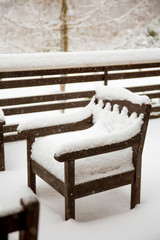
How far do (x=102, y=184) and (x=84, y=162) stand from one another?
0.82ft

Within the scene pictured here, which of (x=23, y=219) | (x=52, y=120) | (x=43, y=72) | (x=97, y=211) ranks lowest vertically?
(x=97, y=211)

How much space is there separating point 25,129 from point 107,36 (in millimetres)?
9129

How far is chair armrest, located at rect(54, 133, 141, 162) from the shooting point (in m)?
2.32

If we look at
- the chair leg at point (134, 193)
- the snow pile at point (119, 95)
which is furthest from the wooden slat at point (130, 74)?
the chair leg at point (134, 193)

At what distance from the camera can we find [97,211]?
9.35ft

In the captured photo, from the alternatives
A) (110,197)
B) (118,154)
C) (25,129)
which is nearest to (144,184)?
(110,197)

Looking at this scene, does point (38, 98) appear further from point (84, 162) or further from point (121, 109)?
point (84, 162)

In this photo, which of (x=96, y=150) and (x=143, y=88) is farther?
(x=143, y=88)

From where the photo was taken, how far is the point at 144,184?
3.33 meters

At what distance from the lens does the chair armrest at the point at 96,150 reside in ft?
7.62

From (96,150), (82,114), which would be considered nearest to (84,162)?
(96,150)

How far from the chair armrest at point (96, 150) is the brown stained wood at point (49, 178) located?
311 mm

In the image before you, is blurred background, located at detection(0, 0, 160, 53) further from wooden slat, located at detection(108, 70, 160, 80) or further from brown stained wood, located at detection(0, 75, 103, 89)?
brown stained wood, located at detection(0, 75, 103, 89)

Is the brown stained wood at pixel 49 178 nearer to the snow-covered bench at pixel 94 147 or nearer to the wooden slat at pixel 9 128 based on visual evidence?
the snow-covered bench at pixel 94 147
